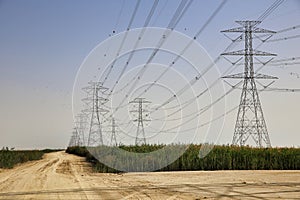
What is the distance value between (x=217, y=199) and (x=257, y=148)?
65.9 ft

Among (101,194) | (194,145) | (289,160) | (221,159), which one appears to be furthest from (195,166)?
(101,194)

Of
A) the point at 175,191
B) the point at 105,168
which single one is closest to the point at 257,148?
the point at 105,168

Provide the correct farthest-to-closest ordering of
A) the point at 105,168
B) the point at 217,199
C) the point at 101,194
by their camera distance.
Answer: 1. the point at 105,168
2. the point at 101,194
3. the point at 217,199

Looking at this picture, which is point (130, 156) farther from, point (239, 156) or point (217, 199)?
point (217, 199)

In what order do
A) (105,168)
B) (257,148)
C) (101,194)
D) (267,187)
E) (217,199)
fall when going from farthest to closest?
(257,148) < (105,168) < (267,187) < (101,194) < (217,199)

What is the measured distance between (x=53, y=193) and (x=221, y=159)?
56.2 ft

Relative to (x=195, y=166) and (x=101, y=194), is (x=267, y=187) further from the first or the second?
(x=195, y=166)

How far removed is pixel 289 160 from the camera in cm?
3250

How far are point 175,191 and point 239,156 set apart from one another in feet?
53.2

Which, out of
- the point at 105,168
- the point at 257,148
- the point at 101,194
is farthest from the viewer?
the point at 257,148

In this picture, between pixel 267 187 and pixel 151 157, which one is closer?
pixel 267 187

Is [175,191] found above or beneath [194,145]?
beneath

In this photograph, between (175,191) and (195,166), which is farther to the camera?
(195,166)

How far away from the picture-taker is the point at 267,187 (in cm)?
1792
